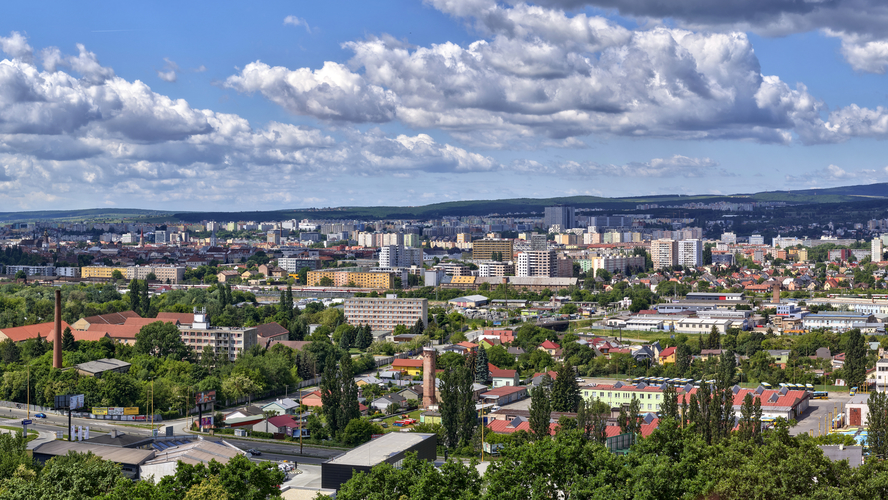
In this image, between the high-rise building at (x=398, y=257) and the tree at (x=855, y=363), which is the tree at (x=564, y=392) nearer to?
the tree at (x=855, y=363)

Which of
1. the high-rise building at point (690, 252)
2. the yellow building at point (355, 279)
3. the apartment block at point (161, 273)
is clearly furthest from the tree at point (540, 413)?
the high-rise building at point (690, 252)

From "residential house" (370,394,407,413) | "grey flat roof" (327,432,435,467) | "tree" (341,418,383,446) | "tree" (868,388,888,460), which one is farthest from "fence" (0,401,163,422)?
"tree" (868,388,888,460)

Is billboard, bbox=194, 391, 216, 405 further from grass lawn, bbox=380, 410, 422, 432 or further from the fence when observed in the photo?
grass lawn, bbox=380, 410, 422, 432

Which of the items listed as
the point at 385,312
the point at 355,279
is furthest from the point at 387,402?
the point at 355,279

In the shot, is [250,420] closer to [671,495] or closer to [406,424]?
[406,424]

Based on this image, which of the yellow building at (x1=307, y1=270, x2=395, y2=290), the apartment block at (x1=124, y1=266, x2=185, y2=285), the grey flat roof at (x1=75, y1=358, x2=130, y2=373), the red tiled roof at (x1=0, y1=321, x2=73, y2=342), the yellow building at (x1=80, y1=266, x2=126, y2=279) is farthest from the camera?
the yellow building at (x1=80, y1=266, x2=126, y2=279)

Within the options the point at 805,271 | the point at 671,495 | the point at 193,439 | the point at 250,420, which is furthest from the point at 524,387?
the point at 805,271

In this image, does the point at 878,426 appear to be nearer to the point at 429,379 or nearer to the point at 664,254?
the point at 429,379

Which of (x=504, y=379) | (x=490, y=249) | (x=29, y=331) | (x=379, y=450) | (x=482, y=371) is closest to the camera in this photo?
(x=379, y=450)
